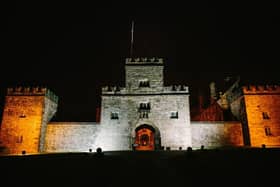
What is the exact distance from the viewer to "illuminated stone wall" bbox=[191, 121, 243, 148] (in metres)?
27.4

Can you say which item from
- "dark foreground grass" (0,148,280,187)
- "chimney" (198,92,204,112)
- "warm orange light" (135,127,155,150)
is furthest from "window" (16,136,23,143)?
"chimney" (198,92,204,112)

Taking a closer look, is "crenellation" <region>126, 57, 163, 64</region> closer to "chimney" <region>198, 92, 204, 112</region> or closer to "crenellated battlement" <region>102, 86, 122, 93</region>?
"crenellated battlement" <region>102, 86, 122, 93</region>

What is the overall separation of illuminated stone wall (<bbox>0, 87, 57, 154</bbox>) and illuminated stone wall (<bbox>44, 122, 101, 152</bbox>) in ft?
3.36

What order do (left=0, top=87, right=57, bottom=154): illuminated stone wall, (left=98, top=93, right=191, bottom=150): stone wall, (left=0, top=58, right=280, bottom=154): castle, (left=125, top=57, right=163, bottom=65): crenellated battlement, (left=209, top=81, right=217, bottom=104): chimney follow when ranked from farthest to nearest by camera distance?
(left=209, top=81, right=217, bottom=104): chimney, (left=125, top=57, right=163, bottom=65): crenellated battlement, (left=98, top=93, right=191, bottom=150): stone wall, (left=0, top=58, right=280, bottom=154): castle, (left=0, top=87, right=57, bottom=154): illuminated stone wall

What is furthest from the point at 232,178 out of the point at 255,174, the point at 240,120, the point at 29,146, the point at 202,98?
the point at 202,98

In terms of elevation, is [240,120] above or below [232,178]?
above

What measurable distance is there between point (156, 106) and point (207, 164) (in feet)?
53.4

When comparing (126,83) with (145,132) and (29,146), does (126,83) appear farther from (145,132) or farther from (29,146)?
(29,146)

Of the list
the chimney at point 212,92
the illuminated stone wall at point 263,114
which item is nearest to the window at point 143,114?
the illuminated stone wall at point 263,114

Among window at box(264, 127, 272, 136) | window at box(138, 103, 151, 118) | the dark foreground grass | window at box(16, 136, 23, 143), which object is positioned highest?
window at box(138, 103, 151, 118)

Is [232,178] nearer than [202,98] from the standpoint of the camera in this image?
Yes

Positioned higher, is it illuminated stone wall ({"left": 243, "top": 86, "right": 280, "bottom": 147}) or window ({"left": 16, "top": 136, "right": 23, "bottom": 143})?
illuminated stone wall ({"left": 243, "top": 86, "right": 280, "bottom": 147})

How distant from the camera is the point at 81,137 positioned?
2769 centimetres

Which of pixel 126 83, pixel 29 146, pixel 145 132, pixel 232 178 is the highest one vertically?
pixel 126 83
